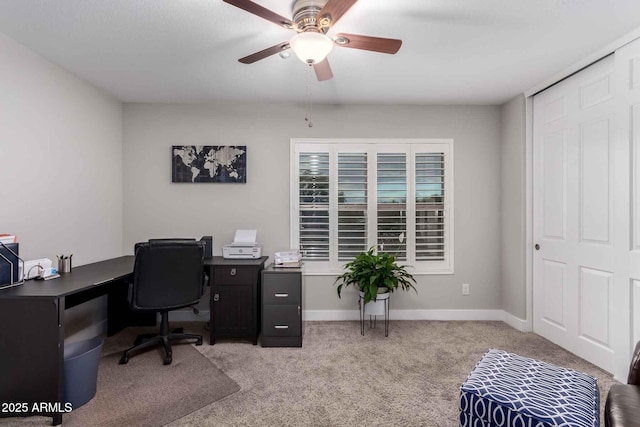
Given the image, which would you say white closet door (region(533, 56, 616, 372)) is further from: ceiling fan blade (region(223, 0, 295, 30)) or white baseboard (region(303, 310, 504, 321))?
ceiling fan blade (region(223, 0, 295, 30))

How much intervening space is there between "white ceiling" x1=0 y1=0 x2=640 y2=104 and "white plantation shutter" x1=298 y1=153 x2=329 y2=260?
773mm

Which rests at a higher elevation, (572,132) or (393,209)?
(572,132)

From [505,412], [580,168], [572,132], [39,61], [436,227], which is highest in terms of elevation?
[39,61]

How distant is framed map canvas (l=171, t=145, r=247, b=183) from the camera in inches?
144

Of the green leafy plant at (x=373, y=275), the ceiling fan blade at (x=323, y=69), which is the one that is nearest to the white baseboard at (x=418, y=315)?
the green leafy plant at (x=373, y=275)

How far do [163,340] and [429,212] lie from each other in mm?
3046

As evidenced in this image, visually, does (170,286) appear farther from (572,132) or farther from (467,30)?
(572,132)

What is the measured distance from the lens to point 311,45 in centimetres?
175

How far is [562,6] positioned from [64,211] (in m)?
4.12

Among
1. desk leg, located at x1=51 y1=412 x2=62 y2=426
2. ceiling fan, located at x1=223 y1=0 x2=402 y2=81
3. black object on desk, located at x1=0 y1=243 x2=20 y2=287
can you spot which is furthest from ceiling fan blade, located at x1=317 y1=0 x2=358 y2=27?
desk leg, located at x1=51 y1=412 x2=62 y2=426

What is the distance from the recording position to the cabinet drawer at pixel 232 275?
3033 millimetres

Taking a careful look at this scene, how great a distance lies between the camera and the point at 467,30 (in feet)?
7.22

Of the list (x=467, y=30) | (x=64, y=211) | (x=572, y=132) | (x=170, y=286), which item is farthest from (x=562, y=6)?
(x=64, y=211)

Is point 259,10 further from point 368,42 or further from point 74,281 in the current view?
point 74,281
